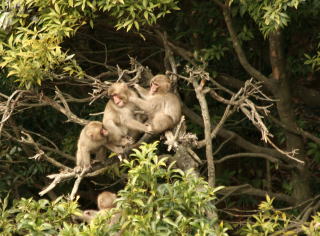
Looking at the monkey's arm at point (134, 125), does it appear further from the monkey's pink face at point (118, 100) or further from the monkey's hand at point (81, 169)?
the monkey's hand at point (81, 169)

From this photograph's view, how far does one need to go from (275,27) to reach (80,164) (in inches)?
100

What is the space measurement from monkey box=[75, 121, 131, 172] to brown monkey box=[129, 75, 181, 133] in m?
0.45

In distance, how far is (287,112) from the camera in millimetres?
9805

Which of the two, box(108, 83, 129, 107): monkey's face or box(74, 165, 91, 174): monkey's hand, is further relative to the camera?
box(108, 83, 129, 107): monkey's face

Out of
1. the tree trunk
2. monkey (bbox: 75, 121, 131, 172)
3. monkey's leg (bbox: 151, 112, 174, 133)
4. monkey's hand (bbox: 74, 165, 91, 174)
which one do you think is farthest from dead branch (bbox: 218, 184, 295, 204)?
monkey's hand (bbox: 74, 165, 91, 174)

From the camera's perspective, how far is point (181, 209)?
6801 mm

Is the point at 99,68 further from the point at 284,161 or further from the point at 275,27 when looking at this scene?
the point at 275,27

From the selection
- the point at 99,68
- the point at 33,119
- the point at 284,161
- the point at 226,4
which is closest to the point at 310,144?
the point at 284,161

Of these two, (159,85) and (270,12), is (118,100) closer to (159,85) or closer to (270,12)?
(159,85)

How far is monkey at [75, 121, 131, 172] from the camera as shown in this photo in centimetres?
820

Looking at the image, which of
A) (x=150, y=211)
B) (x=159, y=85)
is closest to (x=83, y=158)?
(x=159, y=85)

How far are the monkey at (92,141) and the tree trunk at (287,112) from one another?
7.43 feet

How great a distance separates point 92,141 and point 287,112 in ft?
9.21

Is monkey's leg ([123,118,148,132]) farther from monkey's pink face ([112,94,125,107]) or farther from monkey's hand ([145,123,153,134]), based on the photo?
monkey's pink face ([112,94,125,107])
